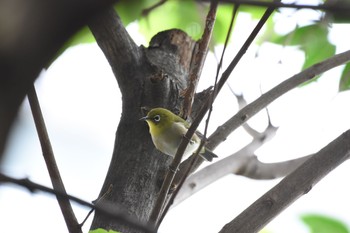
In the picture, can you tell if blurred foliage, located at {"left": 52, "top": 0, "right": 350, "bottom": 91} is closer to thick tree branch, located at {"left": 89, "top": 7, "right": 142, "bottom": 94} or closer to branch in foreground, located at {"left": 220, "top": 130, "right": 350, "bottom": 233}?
thick tree branch, located at {"left": 89, "top": 7, "right": 142, "bottom": 94}

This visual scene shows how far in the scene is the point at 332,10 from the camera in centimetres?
70

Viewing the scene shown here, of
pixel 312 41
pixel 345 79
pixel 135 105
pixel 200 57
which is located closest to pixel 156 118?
pixel 135 105

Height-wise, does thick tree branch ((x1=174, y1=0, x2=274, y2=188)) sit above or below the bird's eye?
below

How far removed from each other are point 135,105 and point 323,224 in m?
1.21

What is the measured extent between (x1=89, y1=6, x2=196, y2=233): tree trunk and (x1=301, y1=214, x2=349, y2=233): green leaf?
2.65ft

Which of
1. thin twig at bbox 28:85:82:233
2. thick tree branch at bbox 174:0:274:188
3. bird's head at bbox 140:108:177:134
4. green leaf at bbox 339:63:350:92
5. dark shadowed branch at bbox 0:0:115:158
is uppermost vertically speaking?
green leaf at bbox 339:63:350:92

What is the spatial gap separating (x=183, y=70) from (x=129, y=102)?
2.20ft

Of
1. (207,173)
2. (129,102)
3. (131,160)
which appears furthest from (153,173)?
(207,173)

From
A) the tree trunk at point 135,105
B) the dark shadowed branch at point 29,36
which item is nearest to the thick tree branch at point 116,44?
the tree trunk at point 135,105

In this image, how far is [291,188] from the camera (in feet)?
6.90

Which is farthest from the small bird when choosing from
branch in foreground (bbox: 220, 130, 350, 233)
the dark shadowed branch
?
the dark shadowed branch

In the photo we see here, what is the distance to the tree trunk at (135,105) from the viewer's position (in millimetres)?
2398

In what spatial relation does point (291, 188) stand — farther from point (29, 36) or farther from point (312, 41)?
point (29, 36)

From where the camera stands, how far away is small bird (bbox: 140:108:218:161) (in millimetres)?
2783
